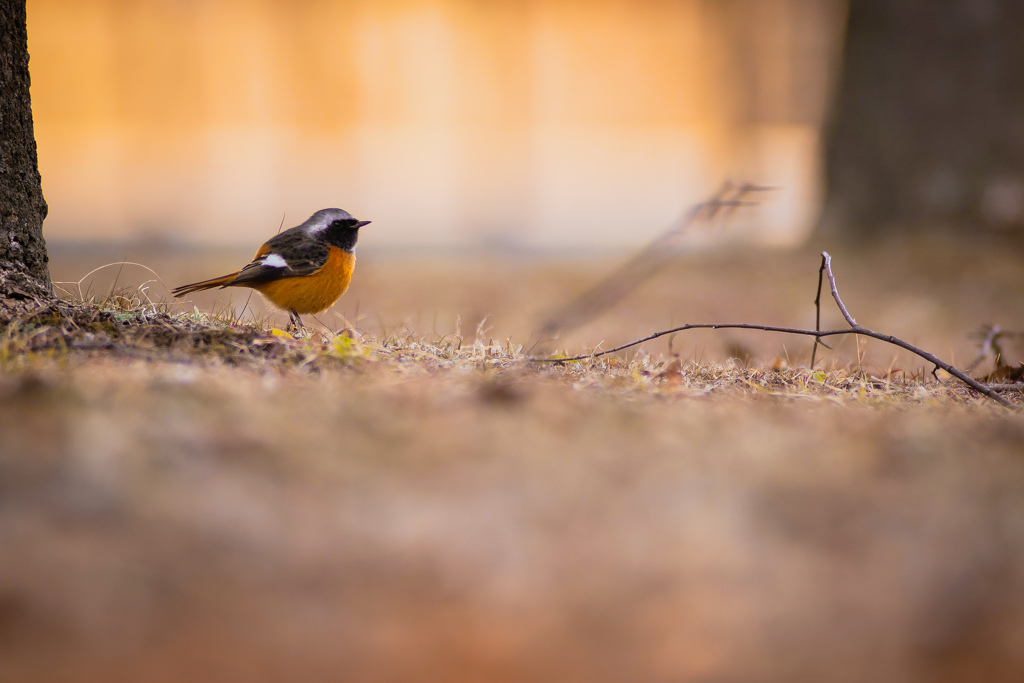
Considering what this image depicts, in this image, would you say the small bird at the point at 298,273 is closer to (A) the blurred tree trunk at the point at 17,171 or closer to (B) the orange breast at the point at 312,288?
(B) the orange breast at the point at 312,288

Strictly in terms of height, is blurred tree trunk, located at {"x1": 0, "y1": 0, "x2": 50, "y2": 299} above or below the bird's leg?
above

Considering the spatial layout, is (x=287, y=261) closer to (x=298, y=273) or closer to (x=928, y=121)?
(x=298, y=273)

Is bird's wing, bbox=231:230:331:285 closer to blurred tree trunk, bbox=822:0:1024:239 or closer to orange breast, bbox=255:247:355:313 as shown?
orange breast, bbox=255:247:355:313

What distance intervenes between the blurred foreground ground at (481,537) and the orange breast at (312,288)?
1.38m

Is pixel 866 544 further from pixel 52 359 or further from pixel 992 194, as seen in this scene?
pixel 992 194

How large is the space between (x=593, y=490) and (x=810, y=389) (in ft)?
5.62

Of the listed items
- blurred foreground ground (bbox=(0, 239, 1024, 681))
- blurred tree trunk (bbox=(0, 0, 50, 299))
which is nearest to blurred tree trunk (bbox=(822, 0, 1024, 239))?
blurred foreground ground (bbox=(0, 239, 1024, 681))

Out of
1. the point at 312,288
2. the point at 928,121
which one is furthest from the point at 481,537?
the point at 928,121

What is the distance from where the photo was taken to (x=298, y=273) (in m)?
3.82

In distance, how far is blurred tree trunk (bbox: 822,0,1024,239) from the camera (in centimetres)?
847

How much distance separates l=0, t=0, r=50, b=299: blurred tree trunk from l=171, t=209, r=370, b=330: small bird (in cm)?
71

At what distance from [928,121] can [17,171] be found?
967cm

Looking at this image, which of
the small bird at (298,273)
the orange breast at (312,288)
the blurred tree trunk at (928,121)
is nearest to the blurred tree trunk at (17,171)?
the small bird at (298,273)

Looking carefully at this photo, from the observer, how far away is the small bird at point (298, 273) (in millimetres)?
3812
